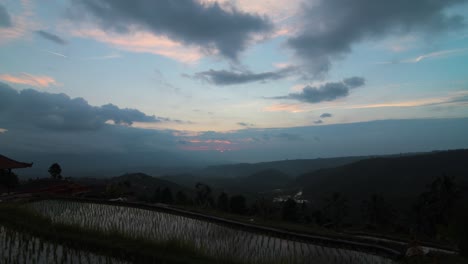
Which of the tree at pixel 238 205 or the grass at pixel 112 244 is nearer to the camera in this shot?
the grass at pixel 112 244

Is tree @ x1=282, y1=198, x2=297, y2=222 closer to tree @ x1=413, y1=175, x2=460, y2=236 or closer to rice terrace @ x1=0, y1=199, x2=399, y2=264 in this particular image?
tree @ x1=413, y1=175, x2=460, y2=236

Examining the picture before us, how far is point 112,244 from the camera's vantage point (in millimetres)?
8828

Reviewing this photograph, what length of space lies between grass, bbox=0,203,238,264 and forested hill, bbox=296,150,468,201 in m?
85.0

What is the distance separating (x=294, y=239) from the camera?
1108 centimetres

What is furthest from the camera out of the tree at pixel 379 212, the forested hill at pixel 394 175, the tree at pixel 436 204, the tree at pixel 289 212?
the forested hill at pixel 394 175

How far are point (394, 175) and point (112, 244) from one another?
356 ft

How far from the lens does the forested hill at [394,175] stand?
89000 mm

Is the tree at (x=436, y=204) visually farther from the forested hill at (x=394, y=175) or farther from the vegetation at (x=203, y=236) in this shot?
the forested hill at (x=394, y=175)

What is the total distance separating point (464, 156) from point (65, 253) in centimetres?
12055

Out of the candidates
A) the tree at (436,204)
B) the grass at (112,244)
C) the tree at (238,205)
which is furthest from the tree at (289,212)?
the grass at (112,244)

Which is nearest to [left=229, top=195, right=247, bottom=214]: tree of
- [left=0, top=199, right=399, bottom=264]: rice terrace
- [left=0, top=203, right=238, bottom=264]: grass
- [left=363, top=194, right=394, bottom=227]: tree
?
[left=0, top=199, right=399, bottom=264]: rice terrace

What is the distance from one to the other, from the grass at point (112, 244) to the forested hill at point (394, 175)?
8496 cm

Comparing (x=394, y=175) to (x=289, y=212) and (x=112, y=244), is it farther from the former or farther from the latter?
(x=112, y=244)

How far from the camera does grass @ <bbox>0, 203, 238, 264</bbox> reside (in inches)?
314
